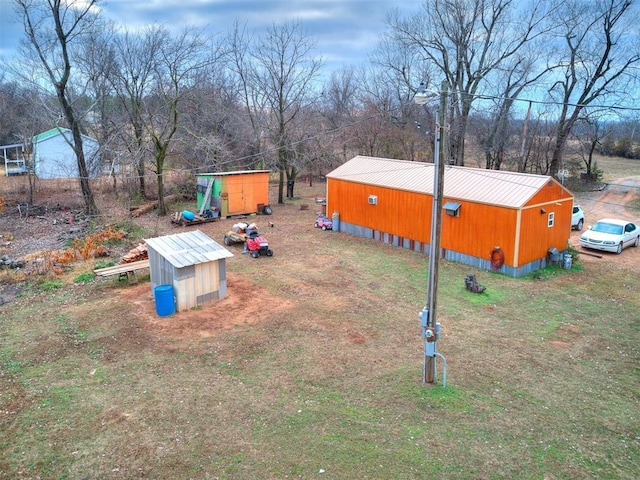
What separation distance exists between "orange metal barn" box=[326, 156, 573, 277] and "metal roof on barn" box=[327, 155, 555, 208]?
0.03 metres

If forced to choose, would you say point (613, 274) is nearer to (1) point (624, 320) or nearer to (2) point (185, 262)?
(1) point (624, 320)

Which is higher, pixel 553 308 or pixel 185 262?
pixel 185 262

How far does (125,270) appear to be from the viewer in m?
15.0

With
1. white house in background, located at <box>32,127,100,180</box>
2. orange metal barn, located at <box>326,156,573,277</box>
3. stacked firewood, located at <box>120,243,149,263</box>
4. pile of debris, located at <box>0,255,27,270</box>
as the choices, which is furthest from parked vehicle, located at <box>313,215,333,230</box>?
white house in background, located at <box>32,127,100,180</box>

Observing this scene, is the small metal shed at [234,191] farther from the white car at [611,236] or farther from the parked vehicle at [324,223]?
the white car at [611,236]

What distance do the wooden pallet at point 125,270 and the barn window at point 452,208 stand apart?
1119 centimetres

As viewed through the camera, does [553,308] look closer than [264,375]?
No

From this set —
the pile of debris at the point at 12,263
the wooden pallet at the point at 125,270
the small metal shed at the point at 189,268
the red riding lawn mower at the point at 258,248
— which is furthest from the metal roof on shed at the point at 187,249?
the pile of debris at the point at 12,263

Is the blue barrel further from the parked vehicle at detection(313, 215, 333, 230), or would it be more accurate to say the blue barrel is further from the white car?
the white car

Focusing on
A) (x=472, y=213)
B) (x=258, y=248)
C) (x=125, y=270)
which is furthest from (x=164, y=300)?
(x=472, y=213)

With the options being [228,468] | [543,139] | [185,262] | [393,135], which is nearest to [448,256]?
[185,262]

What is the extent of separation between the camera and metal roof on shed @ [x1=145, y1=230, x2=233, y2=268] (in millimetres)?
12898

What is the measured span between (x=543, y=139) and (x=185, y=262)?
31.9m

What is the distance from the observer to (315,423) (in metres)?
8.05
